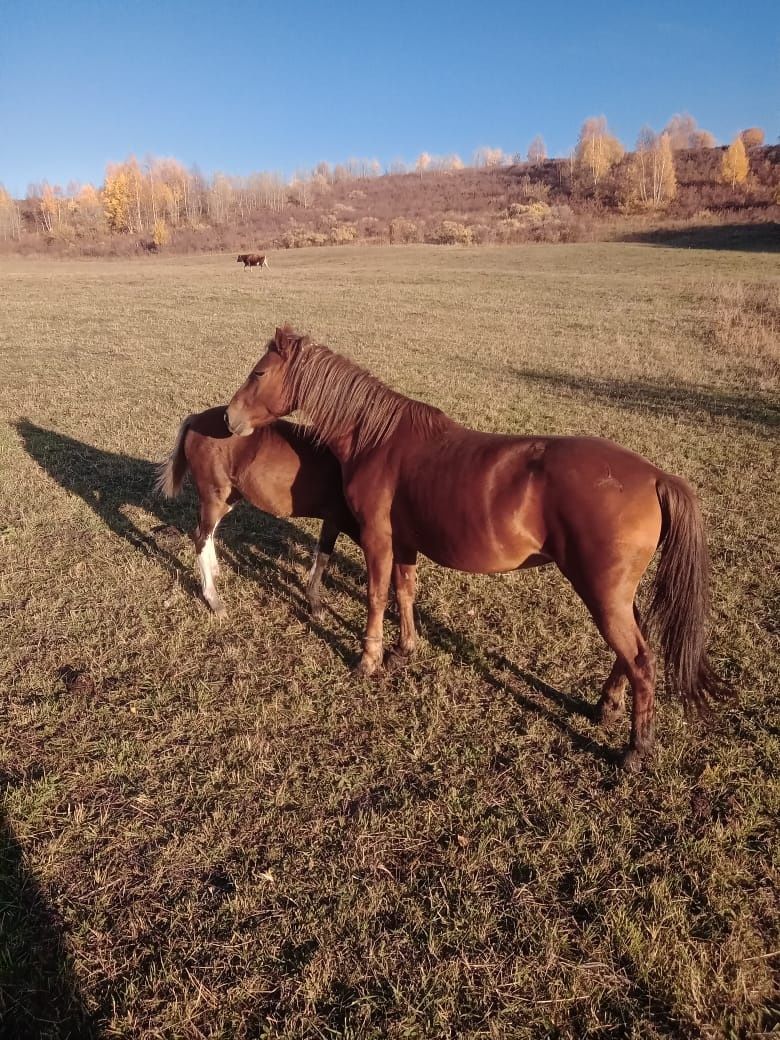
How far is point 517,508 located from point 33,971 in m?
2.88

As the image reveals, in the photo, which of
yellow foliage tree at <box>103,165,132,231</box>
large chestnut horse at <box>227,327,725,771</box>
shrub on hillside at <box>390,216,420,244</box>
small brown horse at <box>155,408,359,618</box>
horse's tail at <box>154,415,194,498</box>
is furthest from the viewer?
yellow foliage tree at <box>103,165,132,231</box>

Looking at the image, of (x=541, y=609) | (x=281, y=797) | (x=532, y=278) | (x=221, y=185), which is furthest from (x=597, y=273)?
(x=221, y=185)

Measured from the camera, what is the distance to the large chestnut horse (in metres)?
2.98

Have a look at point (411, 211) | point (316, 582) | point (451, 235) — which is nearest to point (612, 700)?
point (316, 582)

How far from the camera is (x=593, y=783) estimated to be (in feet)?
10.4

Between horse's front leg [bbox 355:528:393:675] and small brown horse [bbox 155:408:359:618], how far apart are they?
740 mm

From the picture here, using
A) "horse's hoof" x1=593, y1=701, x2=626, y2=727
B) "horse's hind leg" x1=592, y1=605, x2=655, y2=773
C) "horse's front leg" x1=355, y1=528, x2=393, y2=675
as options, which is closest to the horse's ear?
"horse's front leg" x1=355, y1=528, x2=393, y2=675

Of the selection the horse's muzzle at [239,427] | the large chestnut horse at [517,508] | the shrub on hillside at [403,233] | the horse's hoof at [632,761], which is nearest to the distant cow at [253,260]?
the shrub on hillside at [403,233]

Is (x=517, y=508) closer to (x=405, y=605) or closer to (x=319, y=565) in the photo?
(x=405, y=605)

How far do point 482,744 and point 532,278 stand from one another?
102ft

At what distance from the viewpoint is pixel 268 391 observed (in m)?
4.07

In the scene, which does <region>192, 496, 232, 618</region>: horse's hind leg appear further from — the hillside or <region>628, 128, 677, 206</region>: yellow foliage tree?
<region>628, 128, 677, 206</region>: yellow foliage tree

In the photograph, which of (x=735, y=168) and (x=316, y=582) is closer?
(x=316, y=582)

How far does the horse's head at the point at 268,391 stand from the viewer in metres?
4.01
